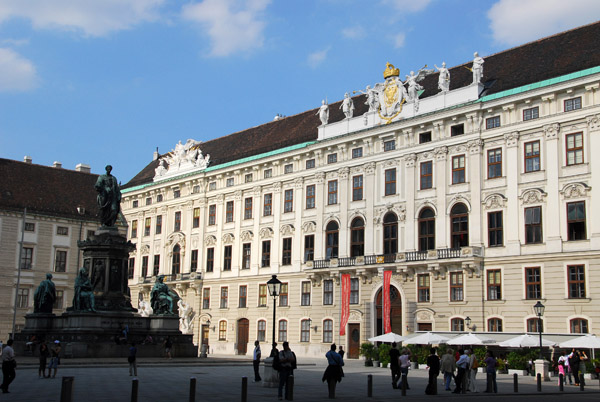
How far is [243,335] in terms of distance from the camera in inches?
2242

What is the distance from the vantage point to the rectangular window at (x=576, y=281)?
125 feet

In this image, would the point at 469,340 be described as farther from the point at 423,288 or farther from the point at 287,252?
the point at 287,252

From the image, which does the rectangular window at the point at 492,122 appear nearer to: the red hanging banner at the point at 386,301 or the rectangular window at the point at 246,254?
the red hanging banner at the point at 386,301

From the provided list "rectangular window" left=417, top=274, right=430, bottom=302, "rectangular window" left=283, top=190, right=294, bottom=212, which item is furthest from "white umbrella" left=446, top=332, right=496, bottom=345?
"rectangular window" left=283, top=190, right=294, bottom=212

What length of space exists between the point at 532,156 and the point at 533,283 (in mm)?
7236

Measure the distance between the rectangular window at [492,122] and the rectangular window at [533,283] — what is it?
8.88 m

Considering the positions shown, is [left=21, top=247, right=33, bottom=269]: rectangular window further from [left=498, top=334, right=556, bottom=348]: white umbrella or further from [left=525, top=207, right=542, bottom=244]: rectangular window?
[left=498, top=334, right=556, bottom=348]: white umbrella

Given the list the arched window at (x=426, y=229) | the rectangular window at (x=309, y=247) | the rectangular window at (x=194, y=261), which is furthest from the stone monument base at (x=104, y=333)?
the rectangular window at (x=194, y=261)

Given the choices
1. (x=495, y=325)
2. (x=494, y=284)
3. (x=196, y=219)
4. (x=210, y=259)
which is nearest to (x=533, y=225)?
(x=494, y=284)

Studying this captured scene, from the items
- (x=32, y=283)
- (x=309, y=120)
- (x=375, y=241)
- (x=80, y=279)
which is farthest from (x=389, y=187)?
(x=32, y=283)

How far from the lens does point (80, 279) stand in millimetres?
31859

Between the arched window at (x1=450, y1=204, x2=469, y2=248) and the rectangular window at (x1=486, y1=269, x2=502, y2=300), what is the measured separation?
2.50 meters

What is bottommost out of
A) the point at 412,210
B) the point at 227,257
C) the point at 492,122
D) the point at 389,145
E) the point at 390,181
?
the point at 227,257

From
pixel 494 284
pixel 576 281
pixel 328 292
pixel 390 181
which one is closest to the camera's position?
pixel 576 281
